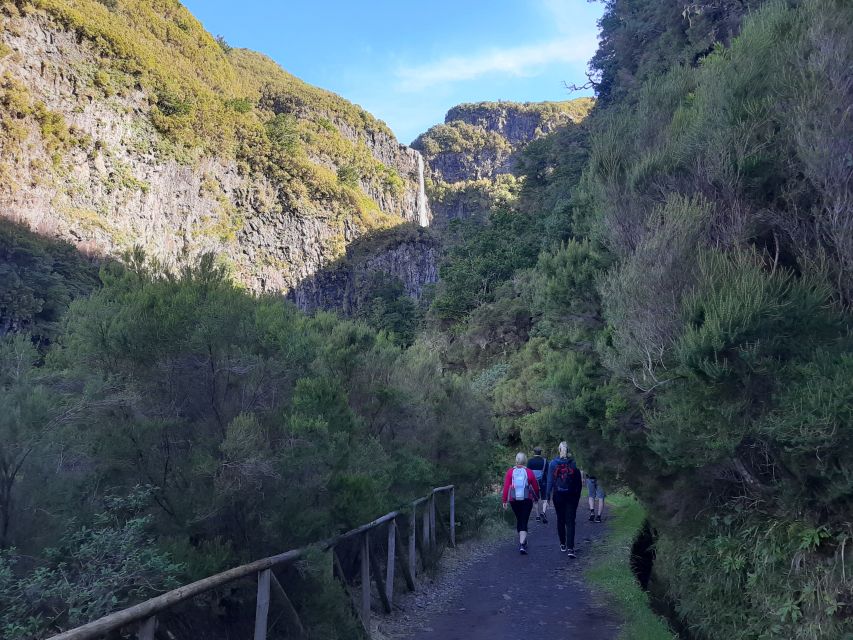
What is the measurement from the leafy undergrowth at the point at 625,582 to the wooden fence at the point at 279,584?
2477mm

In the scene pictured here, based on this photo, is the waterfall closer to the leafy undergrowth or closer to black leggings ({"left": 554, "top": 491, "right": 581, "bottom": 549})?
the leafy undergrowth

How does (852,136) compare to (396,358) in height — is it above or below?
above

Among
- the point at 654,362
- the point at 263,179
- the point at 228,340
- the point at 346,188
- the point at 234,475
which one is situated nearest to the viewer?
the point at 234,475

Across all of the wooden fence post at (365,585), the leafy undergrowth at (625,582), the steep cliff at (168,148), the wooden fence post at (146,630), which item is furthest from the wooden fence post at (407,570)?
the steep cliff at (168,148)

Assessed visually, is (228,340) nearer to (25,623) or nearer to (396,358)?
(25,623)

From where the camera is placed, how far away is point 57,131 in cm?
4038

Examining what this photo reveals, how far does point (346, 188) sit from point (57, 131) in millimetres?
31486

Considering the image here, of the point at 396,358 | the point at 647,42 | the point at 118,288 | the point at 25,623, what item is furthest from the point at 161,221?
the point at 25,623

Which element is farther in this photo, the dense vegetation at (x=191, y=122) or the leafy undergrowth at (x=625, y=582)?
the dense vegetation at (x=191, y=122)

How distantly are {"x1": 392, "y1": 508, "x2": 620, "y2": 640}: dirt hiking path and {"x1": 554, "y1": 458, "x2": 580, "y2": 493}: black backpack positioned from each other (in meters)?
1.14

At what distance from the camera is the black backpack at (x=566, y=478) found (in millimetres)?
10273

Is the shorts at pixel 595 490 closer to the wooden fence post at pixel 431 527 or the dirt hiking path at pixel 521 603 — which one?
the dirt hiking path at pixel 521 603

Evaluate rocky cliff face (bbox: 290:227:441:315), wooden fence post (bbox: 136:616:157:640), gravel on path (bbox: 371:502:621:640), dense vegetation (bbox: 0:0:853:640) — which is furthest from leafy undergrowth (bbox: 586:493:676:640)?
rocky cliff face (bbox: 290:227:441:315)

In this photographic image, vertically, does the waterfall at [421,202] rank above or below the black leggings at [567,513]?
above
